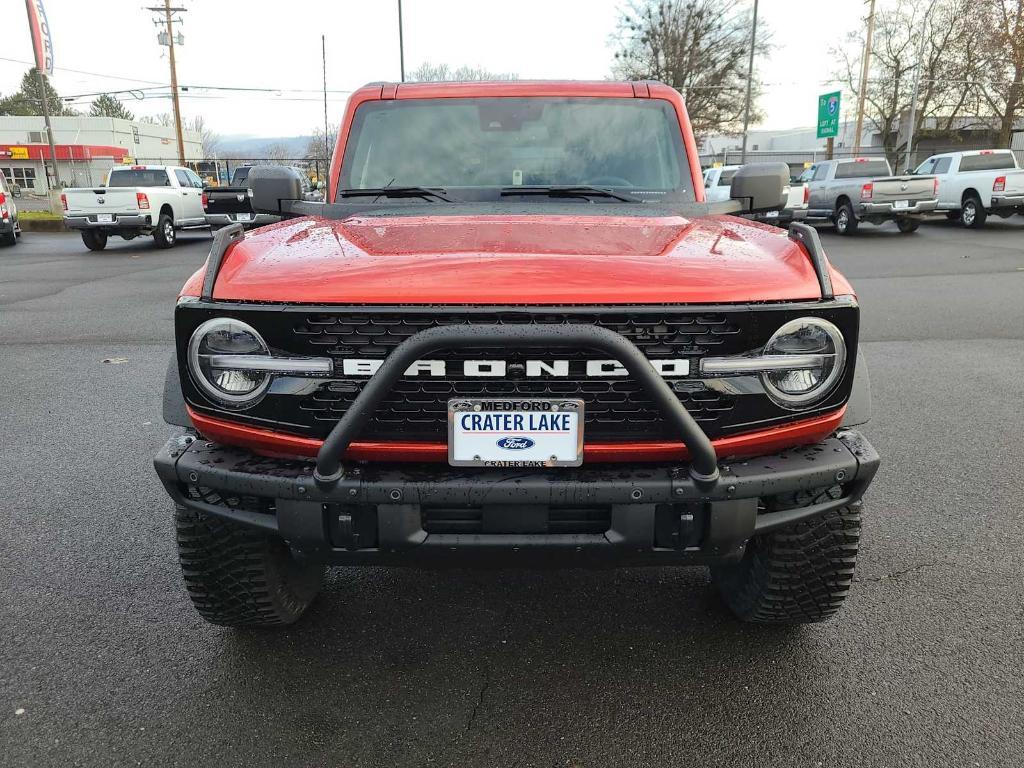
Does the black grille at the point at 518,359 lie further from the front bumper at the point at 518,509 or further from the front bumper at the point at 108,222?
the front bumper at the point at 108,222

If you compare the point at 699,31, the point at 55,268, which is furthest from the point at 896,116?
the point at 55,268

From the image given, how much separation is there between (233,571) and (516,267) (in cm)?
131

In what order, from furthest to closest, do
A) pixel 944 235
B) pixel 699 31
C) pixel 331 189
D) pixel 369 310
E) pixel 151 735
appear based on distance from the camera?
pixel 699 31 → pixel 944 235 → pixel 331 189 → pixel 151 735 → pixel 369 310

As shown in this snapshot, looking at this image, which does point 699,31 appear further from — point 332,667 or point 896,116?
point 332,667

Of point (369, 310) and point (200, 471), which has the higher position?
point (369, 310)

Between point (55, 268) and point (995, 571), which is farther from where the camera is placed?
point (55, 268)

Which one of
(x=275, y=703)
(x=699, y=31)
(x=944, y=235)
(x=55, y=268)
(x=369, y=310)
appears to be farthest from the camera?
(x=699, y=31)

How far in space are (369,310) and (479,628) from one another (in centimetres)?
135

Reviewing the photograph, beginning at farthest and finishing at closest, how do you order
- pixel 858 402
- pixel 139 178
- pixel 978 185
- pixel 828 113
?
pixel 828 113 < pixel 978 185 < pixel 139 178 < pixel 858 402

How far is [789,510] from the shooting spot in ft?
6.84

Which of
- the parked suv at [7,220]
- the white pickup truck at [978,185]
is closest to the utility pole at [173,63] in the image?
the parked suv at [7,220]

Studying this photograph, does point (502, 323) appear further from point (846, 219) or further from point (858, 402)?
point (846, 219)

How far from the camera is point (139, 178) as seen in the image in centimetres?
1803

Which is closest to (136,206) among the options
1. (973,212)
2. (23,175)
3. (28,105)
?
(973,212)
